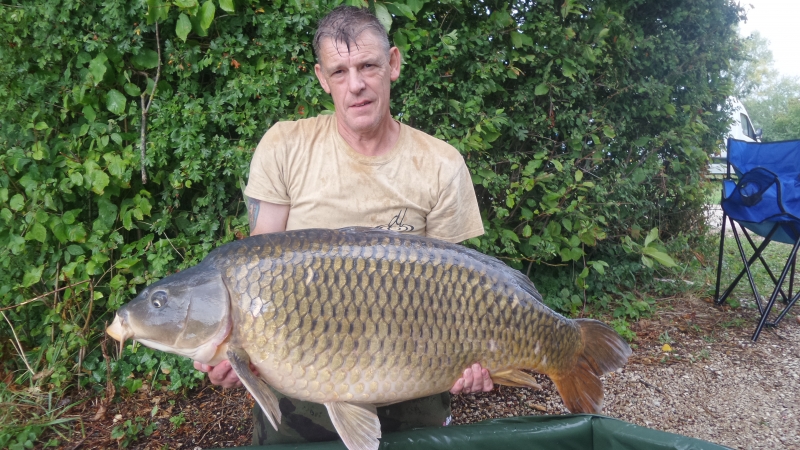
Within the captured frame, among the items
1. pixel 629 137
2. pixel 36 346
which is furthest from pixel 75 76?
pixel 629 137

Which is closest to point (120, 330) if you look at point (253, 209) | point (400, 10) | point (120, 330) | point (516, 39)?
point (120, 330)

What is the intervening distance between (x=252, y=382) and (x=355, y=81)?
828 millimetres

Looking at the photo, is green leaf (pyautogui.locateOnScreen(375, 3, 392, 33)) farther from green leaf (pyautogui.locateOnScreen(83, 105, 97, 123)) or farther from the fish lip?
the fish lip

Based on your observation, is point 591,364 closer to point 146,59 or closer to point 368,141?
point 368,141

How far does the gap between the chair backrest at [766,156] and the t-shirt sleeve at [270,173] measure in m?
3.02

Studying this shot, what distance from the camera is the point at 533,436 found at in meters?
1.32

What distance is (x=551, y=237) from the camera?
2787 millimetres

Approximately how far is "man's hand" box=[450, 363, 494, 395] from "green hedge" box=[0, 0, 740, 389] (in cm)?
116

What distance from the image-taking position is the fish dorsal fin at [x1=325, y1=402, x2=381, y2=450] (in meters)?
1.17

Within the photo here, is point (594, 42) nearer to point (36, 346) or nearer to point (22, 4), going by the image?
point (22, 4)

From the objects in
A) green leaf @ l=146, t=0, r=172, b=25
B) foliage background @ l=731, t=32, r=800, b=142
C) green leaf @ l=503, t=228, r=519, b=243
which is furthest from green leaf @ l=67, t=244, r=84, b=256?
foliage background @ l=731, t=32, r=800, b=142

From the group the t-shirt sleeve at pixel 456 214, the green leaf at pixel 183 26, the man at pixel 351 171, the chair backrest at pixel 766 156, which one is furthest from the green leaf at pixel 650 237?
the green leaf at pixel 183 26

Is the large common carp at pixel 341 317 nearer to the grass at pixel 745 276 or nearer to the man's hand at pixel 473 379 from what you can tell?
the man's hand at pixel 473 379

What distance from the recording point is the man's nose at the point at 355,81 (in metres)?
1.47
